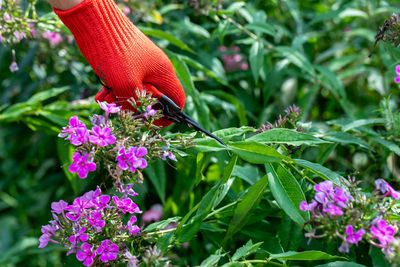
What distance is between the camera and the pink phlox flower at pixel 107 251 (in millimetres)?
990

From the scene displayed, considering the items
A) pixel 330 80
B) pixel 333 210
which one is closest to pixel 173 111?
pixel 333 210

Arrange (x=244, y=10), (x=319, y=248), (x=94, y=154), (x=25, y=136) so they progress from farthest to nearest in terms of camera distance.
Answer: (x=25, y=136) < (x=244, y=10) < (x=319, y=248) < (x=94, y=154)

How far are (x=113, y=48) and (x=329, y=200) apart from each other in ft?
2.36

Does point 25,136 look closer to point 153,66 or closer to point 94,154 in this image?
point 153,66

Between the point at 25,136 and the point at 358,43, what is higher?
the point at 358,43

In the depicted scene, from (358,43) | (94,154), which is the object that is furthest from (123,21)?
(358,43)

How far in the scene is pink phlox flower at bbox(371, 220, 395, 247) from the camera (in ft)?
2.90

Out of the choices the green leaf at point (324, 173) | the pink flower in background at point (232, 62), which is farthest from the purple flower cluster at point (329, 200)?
the pink flower in background at point (232, 62)

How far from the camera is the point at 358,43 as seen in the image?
105 inches

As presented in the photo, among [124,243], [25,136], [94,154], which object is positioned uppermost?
[94,154]

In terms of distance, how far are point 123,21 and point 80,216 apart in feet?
1.93

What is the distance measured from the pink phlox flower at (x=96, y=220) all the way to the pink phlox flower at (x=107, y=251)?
0.04 meters

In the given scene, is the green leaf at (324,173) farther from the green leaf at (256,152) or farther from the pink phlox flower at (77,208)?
the pink phlox flower at (77,208)

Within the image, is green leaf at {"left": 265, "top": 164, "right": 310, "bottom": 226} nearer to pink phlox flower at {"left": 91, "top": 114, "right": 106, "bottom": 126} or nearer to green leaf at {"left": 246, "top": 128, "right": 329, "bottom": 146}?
green leaf at {"left": 246, "top": 128, "right": 329, "bottom": 146}
